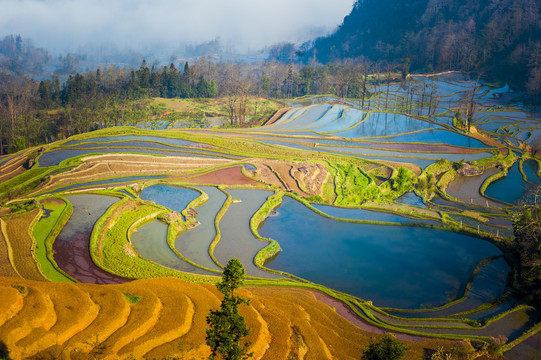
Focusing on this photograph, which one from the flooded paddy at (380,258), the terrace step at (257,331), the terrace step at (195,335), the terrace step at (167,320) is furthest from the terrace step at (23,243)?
the flooded paddy at (380,258)

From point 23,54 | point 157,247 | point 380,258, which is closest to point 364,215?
point 380,258

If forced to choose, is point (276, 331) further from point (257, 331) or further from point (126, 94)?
point (126, 94)

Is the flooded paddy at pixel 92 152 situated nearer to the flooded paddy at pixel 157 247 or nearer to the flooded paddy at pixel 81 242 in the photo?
the flooded paddy at pixel 81 242

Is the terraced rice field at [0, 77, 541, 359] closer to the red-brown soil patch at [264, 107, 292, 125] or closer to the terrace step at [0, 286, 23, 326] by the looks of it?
the terrace step at [0, 286, 23, 326]

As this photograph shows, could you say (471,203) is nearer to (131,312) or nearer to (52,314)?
(131,312)

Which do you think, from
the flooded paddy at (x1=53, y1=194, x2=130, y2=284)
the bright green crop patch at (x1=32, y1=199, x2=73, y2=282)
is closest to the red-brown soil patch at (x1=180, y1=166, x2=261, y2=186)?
the flooded paddy at (x1=53, y1=194, x2=130, y2=284)
